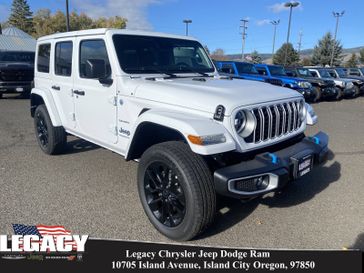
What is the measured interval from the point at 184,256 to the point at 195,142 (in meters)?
1.03

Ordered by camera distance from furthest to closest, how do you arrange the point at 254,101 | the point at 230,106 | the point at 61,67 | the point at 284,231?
the point at 61,67, the point at 284,231, the point at 254,101, the point at 230,106

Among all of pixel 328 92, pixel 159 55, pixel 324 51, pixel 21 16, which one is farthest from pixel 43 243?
pixel 21 16

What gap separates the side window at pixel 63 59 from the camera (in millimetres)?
4881

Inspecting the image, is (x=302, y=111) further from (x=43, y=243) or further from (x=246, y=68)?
(x=246, y=68)

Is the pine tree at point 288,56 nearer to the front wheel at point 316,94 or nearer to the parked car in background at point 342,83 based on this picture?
the parked car in background at point 342,83

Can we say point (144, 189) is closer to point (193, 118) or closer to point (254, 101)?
point (193, 118)

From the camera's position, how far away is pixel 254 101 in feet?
10.8

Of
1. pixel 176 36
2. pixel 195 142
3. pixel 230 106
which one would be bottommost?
pixel 195 142

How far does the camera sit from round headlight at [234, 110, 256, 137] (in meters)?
3.21

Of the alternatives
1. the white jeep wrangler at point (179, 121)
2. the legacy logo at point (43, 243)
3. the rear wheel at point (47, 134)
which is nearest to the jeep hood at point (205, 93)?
the white jeep wrangler at point (179, 121)

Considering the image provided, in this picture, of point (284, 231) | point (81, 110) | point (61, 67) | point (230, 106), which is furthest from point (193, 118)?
point (61, 67)

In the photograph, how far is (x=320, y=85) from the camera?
16.0m

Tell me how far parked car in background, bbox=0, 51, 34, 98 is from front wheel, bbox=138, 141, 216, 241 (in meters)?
12.4

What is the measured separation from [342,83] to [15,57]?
15.9 metres
